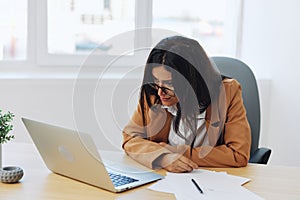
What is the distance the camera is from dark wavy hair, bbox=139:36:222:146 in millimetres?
1518

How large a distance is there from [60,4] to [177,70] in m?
1.47

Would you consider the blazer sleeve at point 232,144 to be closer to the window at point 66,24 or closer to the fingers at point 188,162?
the fingers at point 188,162

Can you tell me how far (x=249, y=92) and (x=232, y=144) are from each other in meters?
0.44

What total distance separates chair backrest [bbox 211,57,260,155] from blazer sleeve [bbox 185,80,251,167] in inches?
11.3

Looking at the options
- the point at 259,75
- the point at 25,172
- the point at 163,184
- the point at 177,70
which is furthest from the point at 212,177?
the point at 259,75

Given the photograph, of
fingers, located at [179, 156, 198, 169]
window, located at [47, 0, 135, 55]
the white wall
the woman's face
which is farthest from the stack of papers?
window, located at [47, 0, 135, 55]

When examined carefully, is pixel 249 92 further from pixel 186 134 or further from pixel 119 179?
pixel 119 179

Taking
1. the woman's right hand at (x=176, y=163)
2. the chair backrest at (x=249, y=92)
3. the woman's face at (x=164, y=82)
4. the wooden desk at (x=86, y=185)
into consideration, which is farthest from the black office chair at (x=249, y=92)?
the woman's face at (x=164, y=82)

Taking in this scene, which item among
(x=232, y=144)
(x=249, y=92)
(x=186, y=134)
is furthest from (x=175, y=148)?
(x=249, y=92)

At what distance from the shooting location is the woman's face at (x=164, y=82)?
4.90 feet

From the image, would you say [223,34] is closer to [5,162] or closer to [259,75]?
[259,75]

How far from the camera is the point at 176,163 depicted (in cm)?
159

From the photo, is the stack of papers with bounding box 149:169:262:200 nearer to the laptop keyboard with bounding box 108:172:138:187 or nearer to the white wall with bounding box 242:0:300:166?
the laptop keyboard with bounding box 108:172:138:187

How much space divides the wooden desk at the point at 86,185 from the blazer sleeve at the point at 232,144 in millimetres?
35
